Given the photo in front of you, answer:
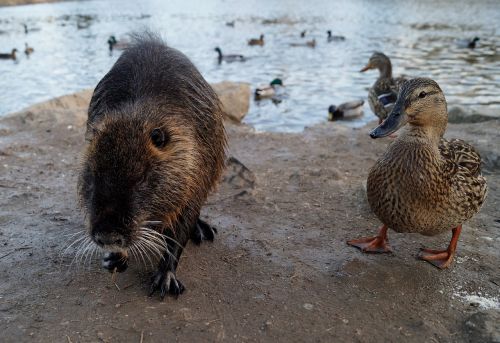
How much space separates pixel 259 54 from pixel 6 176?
14.0m

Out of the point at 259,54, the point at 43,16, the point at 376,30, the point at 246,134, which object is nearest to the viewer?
the point at 246,134

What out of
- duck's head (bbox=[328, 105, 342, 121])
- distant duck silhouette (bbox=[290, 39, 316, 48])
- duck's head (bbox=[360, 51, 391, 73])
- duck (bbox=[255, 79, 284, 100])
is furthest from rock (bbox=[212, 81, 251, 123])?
→ distant duck silhouette (bbox=[290, 39, 316, 48])

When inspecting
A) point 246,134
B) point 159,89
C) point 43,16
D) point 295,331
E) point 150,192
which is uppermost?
point 159,89

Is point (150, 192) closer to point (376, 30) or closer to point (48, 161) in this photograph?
point (48, 161)

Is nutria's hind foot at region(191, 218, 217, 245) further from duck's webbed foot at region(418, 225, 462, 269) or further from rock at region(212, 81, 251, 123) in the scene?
rock at region(212, 81, 251, 123)

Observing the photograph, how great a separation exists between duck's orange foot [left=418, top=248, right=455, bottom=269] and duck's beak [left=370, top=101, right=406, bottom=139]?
3.16 feet

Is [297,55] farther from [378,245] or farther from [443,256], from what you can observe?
[443,256]

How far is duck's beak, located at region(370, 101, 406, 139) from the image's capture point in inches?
123

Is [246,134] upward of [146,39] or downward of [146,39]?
downward

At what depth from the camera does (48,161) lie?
5.44m

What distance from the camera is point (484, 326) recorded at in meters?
2.50

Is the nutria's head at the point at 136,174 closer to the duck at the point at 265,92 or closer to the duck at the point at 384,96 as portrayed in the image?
the duck at the point at 384,96

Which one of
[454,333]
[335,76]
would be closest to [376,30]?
[335,76]

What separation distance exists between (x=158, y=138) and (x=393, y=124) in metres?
1.62
